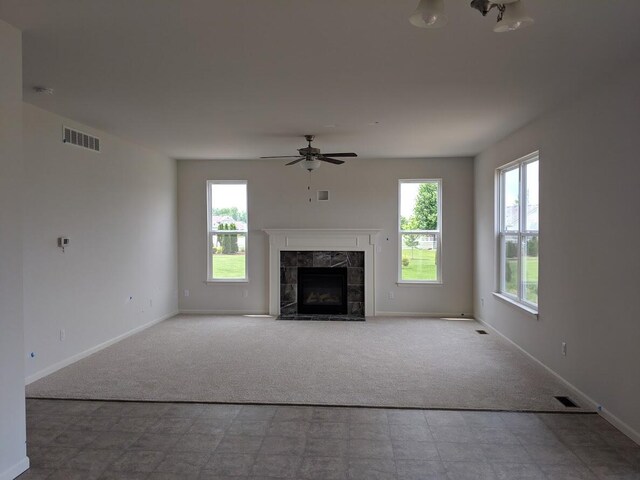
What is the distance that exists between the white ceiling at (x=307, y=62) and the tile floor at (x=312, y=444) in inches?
97.7

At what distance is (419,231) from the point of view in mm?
7266

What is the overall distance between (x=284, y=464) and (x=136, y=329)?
4.05m

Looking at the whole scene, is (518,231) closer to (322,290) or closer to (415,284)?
(415,284)

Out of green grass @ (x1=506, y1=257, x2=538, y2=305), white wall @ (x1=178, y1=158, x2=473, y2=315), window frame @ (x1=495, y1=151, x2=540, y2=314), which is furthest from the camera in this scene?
white wall @ (x1=178, y1=158, x2=473, y2=315)

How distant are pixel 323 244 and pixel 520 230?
3.07 metres

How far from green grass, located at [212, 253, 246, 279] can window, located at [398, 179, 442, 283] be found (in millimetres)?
2589

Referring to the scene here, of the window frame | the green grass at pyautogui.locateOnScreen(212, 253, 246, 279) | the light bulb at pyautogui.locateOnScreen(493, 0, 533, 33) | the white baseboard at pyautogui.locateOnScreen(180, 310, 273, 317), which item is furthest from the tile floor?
the green grass at pyautogui.locateOnScreen(212, 253, 246, 279)

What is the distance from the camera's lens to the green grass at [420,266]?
727 cm

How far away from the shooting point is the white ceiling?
2.34m

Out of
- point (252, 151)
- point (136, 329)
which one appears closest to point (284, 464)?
point (136, 329)

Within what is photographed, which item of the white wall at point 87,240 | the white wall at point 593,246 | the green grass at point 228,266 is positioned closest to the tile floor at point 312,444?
the white wall at point 593,246

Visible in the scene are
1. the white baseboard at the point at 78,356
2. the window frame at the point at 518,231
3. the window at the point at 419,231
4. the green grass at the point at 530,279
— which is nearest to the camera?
the white baseboard at the point at 78,356

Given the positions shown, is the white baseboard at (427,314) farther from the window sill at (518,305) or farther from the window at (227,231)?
→ the window at (227,231)

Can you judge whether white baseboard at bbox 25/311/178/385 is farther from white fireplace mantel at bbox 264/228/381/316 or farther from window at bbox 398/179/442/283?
window at bbox 398/179/442/283
